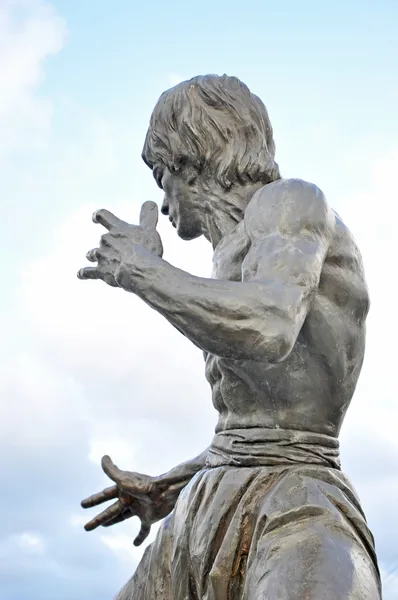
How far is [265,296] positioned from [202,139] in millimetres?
1152

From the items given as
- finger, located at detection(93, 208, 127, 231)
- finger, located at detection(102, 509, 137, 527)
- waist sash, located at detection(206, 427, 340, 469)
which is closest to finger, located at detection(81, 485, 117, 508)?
finger, located at detection(102, 509, 137, 527)

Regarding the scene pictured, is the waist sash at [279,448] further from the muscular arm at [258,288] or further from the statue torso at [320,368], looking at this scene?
the muscular arm at [258,288]

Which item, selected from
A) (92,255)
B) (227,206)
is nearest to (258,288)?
(92,255)

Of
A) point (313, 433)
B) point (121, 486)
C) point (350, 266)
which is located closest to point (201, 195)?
point (350, 266)

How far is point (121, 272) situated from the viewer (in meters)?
4.00

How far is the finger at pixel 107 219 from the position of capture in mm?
4268

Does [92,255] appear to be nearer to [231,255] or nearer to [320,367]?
[231,255]

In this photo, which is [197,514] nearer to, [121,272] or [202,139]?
[121,272]

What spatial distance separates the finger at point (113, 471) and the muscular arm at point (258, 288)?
150cm

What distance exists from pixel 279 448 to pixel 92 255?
1105mm

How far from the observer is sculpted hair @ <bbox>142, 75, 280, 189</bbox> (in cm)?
461

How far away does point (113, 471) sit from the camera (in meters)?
5.19

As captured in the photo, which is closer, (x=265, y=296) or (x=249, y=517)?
(x=265, y=296)

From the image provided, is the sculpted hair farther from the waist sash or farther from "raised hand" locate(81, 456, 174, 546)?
"raised hand" locate(81, 456, 174, 546)
